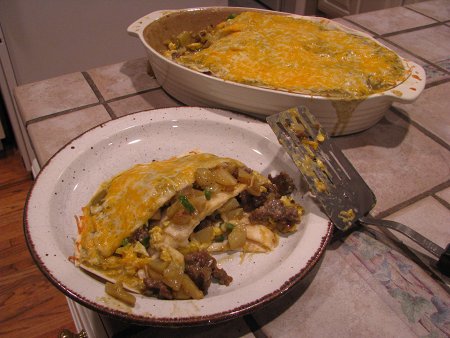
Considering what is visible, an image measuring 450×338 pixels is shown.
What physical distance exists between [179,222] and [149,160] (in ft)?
0.86

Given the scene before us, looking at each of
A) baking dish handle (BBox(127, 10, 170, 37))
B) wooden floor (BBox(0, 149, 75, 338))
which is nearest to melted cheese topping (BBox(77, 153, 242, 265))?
baking dish handle (BBox(127, 10, 170, 37))

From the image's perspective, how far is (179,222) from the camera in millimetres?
709

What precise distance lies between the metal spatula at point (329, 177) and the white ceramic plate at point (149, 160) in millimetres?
40

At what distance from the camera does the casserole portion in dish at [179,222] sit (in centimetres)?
66

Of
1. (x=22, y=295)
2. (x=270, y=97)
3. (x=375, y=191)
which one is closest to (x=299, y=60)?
(x=270, y=97)

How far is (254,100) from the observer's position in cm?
95

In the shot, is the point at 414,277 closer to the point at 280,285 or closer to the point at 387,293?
the point at 387,293

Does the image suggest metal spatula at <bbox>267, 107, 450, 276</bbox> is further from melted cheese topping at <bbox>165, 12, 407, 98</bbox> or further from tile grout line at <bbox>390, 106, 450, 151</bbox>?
tile grout line at <bbox>390, 106, 450, 151</bbox>

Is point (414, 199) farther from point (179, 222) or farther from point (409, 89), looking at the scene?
point (179, 222)

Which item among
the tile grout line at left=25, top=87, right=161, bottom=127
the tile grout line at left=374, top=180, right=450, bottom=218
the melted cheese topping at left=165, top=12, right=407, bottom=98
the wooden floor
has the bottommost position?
the wooden floor

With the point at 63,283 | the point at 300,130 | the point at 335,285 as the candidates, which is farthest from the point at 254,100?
the point at 63,283

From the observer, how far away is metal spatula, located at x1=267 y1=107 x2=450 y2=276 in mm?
727

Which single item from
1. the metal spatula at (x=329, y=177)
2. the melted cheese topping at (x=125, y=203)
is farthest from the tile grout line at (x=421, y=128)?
the melted cheese topping at (x=125, y=203)

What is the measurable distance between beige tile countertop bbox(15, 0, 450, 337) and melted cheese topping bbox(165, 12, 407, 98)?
0.49 ft
